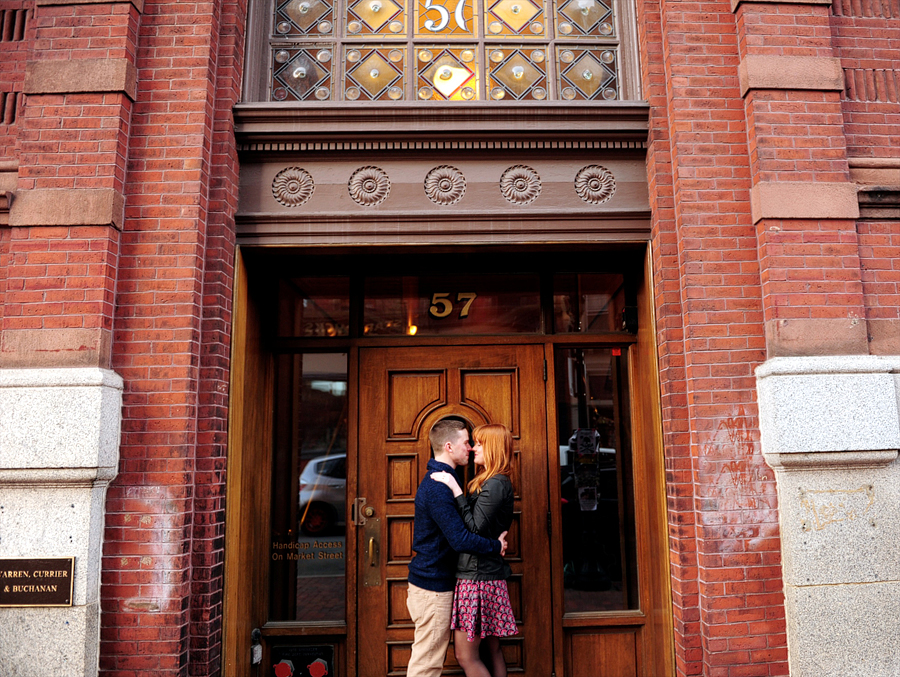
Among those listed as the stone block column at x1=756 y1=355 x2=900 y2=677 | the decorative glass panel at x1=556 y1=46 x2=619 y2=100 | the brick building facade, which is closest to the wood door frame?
the brick building facade

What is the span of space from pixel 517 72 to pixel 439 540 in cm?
342

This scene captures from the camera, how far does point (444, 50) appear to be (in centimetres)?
471

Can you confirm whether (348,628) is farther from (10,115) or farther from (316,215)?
(10,115)

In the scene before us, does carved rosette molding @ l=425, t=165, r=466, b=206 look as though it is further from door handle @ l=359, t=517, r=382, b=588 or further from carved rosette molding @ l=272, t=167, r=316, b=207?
door handle @ l=359, t=517, r=382, b=588

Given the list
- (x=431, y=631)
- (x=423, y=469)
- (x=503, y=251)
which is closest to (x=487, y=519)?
(x=431, y=631)

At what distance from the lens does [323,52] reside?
471cm

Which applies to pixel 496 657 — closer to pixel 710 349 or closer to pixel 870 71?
pixel 710 349

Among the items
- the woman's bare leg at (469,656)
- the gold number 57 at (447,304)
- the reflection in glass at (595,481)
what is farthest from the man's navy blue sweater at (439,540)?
the gold number 57 at (447,304)

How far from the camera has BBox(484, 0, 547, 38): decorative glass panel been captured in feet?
15.6

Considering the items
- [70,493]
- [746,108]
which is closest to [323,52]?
[746,108]

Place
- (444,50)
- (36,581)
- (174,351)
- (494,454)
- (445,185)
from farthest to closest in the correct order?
(444,50)
(445,185)
(494,454)
(174,351)
(36,581)

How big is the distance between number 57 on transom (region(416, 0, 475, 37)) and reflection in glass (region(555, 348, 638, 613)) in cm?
262

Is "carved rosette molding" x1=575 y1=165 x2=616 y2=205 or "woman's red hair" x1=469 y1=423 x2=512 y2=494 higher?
"carved rosette molding" x1=575 y1=165 x2=616 y2=205

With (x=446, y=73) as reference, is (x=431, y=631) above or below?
below
